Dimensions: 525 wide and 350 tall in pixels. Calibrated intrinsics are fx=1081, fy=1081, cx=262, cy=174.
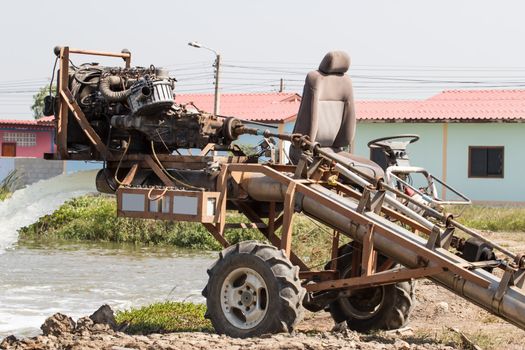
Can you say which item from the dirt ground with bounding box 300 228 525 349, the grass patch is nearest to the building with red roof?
the dirt ground with bounding box 300 228 525 349

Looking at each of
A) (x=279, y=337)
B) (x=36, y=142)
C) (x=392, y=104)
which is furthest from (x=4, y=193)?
(x=36, y=142)

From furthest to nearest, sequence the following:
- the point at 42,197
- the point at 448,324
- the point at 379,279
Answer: the point at 42,197
the point at 448,324
the point at 379,279

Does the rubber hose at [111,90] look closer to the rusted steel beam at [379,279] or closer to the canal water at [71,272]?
the rusted steel beam at [379,279]


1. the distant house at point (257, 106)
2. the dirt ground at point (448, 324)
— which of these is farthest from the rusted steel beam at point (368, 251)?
the distant house at point (257, 106)

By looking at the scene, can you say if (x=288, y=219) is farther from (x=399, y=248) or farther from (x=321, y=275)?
(x=321, y=275)

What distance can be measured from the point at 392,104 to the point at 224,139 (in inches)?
1194

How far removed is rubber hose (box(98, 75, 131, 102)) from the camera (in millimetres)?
11312

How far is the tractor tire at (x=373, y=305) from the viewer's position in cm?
1102

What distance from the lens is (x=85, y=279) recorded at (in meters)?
19.4

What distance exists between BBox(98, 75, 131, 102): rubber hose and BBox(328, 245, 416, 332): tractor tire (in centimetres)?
280

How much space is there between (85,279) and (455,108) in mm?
22290

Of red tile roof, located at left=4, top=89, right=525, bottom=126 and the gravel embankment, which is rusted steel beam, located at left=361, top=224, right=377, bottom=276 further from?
red tile roof, located at left=4, top=89, right=525, bottom=126

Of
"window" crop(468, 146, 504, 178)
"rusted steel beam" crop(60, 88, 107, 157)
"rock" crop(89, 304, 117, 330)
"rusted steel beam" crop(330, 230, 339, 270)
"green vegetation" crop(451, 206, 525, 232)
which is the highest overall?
"rusted steel beam" crop(60, 88, 107, 157)

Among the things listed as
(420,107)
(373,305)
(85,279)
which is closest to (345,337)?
(373,305)
